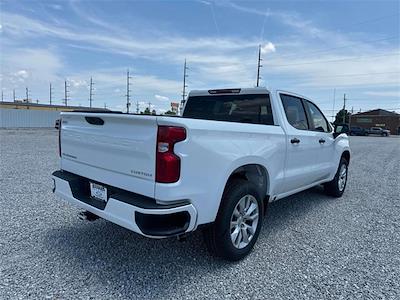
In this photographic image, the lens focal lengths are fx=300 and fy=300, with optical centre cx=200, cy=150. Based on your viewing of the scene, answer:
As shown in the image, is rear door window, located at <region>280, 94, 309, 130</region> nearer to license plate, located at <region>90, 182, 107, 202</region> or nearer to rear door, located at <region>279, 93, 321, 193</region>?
rear door, located at <region>279, 93, 321, 193</region>

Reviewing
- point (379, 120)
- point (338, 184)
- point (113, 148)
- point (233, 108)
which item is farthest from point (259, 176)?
point (379, 120)

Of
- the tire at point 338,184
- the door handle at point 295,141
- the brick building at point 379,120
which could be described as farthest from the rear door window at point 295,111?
the brick building at point 379,120

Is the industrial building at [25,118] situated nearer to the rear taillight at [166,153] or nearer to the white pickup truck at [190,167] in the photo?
the white pickup truck at [190,167]

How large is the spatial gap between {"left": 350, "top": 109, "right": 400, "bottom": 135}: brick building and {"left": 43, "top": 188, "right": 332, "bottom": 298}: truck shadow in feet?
281

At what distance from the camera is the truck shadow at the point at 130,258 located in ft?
9.19

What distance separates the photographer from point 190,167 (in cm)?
255

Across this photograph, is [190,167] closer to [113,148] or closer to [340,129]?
[113,148]

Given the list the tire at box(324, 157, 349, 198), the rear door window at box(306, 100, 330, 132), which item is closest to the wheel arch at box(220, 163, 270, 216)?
the rear door window at box(306, 100, 330, 132)

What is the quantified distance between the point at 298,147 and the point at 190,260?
218 centimetres

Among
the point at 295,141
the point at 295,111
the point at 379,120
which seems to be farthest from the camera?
the point at 379,120

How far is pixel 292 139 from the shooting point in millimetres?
4055

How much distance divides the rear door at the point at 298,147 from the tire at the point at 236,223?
2.91 feet

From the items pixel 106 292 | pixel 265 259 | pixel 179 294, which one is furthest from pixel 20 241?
pixel 265 259

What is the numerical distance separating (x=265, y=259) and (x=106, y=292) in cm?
171
